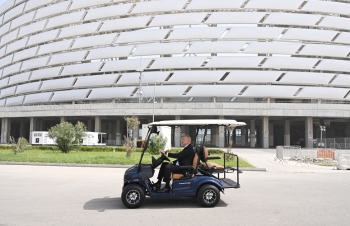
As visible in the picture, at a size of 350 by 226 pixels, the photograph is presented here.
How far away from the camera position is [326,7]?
149 ft

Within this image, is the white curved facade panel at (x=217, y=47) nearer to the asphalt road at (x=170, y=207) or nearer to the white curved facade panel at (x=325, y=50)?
the white curved facade panel at (x=325, y=50)

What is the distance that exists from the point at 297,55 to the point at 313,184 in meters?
37.0

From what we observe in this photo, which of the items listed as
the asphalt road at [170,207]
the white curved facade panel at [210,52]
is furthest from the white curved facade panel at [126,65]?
the asphalt road at [170,207]

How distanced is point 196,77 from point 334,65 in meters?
19.4

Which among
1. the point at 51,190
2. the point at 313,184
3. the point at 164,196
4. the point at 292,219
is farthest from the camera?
the point at 313,184

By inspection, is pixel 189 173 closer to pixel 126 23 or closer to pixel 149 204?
pixel 149 204

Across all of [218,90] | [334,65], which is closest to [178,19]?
[218,90]

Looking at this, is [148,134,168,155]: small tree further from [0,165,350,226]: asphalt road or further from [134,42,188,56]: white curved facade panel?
[134,42,188,56]: white curved facade panel

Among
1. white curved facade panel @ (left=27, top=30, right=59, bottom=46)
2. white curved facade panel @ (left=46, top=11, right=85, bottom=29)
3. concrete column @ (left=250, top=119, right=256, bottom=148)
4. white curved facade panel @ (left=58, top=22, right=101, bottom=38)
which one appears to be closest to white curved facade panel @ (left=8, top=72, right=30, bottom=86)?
white curved facade panel @ (left=27, top=30, right=59, bottom=46)

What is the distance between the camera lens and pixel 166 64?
44562 mm

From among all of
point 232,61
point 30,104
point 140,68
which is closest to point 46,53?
point 30,104

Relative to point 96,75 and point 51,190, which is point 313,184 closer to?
point 51,190

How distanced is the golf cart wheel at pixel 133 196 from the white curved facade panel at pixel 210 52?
3674 centimetres

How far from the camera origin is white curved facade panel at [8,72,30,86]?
54.6 metres
